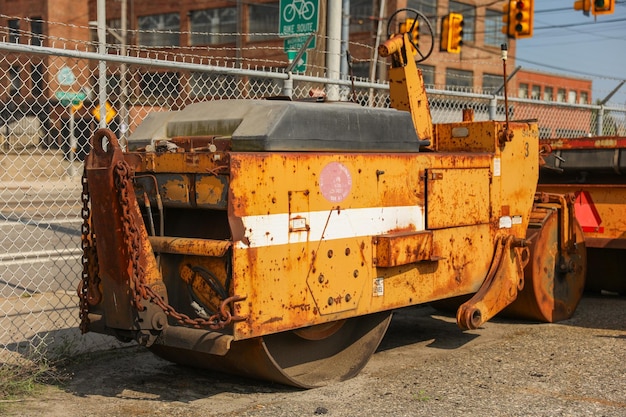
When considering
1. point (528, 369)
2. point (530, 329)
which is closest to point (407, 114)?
point (528, 369)

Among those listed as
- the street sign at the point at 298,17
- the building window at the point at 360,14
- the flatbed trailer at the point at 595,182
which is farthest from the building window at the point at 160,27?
the flatbed trailer at the point at 595,182

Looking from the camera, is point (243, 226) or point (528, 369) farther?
point (528, 369)

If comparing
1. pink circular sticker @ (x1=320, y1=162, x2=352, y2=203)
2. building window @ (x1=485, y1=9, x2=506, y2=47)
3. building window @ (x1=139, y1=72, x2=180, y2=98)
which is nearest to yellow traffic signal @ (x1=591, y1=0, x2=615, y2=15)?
building window @ (x1=139, y1=72, x2=180, y2=98)

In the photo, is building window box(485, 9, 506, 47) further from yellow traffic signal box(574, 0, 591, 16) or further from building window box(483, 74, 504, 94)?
yellow traffic signal box(574, 0, 591, 16)

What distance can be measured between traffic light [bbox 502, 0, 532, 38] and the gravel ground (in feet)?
52.6

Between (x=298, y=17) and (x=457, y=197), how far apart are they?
425 cm

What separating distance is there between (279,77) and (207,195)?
2.42 m

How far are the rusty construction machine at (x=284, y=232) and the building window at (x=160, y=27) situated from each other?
38444mm

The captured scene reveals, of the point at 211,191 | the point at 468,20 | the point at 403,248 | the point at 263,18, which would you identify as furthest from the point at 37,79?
the point at 468,20

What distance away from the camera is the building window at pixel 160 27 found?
43.8 m

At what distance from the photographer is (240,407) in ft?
16.6

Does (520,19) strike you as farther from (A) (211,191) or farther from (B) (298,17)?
(A) (211,191)

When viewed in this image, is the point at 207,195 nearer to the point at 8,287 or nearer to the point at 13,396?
the point at 13,396

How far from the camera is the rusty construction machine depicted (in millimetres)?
4805
